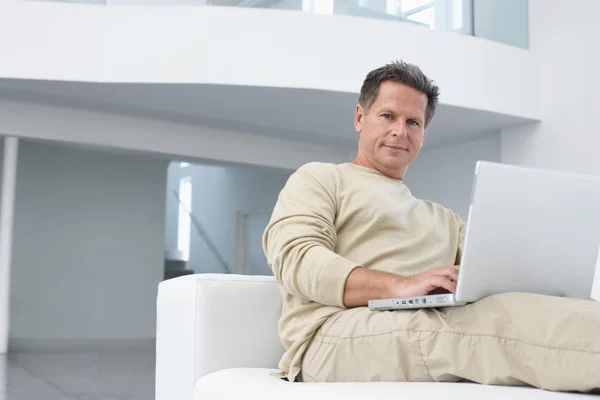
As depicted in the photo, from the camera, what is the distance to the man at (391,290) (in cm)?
108

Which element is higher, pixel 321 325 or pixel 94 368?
pixel 321 325

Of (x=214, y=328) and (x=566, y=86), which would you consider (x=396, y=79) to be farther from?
(x=566, y=86)

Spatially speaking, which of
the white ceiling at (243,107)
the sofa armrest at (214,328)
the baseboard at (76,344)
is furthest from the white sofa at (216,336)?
the baseboard at (76,344)

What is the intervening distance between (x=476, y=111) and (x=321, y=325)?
201 inches


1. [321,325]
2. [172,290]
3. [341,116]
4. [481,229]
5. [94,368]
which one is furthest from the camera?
[341,116]

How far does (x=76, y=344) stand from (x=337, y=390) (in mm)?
7591

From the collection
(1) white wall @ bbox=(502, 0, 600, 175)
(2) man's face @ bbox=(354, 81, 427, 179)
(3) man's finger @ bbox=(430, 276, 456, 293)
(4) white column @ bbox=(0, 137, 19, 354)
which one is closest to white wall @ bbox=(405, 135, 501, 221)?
(1) white wall @ bbox=(502, 0, 600, 175)

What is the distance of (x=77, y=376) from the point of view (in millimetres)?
4707

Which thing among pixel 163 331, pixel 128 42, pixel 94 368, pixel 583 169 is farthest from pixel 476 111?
pixel 163 331

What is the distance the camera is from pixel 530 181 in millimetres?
1163

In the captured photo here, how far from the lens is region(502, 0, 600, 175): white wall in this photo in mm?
6129

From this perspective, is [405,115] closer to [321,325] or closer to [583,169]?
[321,325]

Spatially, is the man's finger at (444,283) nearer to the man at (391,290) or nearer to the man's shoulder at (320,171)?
the man at (391,290)

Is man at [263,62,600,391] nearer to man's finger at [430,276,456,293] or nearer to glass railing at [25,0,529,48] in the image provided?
man's finger at [430,276,456,293]
